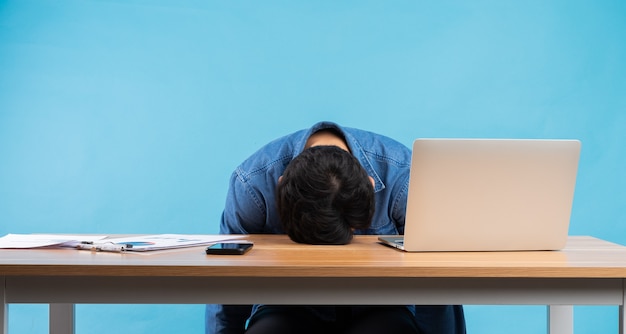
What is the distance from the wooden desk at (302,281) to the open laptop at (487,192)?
14 cm

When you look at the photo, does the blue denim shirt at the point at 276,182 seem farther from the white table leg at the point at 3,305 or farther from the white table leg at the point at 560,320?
the white table leg at the point at 3,305

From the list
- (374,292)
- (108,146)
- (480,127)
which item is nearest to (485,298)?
(374,292)

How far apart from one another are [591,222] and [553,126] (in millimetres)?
439

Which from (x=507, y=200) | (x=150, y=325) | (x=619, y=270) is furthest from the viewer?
(x=150, y=325)

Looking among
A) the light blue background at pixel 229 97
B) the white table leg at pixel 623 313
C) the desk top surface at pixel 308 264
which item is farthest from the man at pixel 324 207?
the light blue background at pixel 229 97

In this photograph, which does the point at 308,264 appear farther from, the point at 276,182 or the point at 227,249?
the point at 276,182

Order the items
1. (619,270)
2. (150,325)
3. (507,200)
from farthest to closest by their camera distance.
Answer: (150,325), (507,200), (619,270)

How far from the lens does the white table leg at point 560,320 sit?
6.22ft

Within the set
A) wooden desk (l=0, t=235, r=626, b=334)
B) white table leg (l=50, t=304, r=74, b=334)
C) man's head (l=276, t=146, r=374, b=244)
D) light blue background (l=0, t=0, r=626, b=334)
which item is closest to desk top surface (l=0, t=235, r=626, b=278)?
wooden desk (l=0, t=235, r=626, b=334)

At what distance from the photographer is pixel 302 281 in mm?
1279

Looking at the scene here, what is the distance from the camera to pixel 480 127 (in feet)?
11.0

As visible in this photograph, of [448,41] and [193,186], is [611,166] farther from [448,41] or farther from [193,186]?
[193,186]

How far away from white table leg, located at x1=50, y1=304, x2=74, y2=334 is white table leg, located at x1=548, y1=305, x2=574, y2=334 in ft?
3.79

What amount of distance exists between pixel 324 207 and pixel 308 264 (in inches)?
11.6
